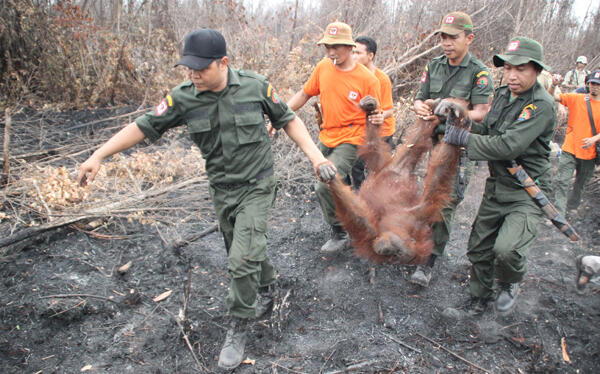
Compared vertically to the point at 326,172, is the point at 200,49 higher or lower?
higher

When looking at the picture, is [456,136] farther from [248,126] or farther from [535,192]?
[248,126]

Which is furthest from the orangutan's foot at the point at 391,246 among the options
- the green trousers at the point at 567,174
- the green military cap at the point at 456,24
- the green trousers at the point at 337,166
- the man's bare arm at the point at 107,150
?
the green trousers at the point at 567,174

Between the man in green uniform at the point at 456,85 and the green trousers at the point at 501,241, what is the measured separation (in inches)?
14.7

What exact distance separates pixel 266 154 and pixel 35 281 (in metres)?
2.39

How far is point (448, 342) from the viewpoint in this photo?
10.0ft

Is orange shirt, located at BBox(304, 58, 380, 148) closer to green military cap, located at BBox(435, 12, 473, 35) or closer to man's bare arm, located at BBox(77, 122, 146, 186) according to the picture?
green military cap, located at BBox(435, 12, 473, 35)

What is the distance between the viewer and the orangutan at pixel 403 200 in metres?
2.92

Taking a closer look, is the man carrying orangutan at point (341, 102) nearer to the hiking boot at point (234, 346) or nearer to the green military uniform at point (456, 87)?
the green military uniform at point (456, 87)

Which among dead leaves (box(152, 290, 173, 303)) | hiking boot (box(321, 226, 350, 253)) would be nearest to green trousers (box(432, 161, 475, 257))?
hiking boot (box(321, 226, 350, 253))

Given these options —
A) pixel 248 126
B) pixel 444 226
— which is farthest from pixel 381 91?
pixel 248 126

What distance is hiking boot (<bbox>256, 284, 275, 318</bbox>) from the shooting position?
10.4ft

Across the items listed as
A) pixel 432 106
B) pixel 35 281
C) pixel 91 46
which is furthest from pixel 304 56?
pixel 35 281

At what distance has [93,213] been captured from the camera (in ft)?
13.5

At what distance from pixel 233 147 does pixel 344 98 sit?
1.66 metres
